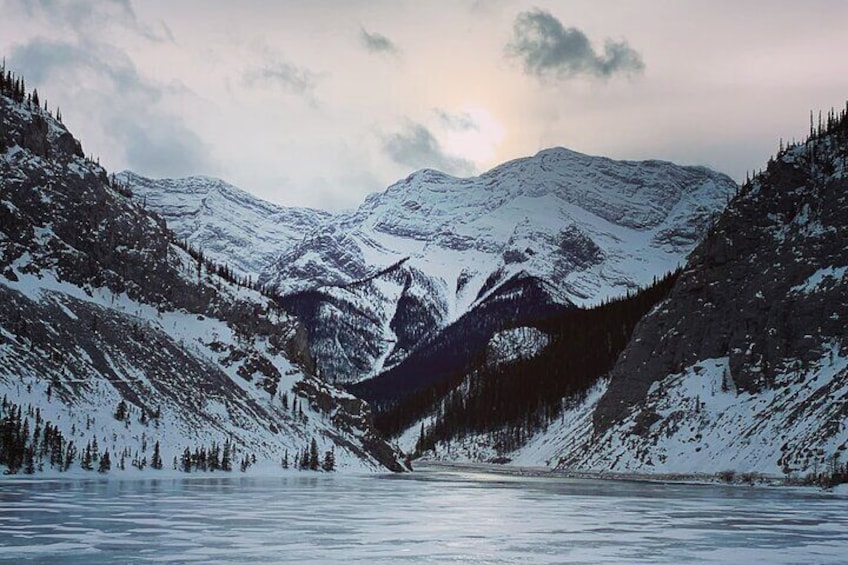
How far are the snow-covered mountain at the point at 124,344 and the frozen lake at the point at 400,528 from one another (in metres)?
37.1

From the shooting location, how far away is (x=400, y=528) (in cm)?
5306

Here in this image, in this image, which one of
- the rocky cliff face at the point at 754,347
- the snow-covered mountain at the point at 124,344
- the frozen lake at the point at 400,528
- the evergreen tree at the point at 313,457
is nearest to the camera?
the frozen lake at the point at 400,528

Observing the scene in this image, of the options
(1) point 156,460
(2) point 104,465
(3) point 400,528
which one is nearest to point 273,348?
(1) point 156,460

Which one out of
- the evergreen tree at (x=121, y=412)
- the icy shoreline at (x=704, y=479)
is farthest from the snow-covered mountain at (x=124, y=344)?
the icy shoreline at (x=704, y=479)

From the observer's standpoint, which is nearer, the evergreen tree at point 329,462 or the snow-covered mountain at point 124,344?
the snow-covered mountain at point 124,344

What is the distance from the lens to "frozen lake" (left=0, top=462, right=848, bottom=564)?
1596 inches

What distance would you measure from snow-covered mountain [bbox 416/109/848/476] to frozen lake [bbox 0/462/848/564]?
42188 millimetres

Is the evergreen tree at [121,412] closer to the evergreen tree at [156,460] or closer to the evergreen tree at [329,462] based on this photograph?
the evergreen tree at [156,460]

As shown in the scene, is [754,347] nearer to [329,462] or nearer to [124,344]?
[329,462]

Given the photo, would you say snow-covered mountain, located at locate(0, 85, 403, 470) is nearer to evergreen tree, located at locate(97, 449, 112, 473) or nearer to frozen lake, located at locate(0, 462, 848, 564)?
evergreen tree, located at locate(97, 449, 112, 473)

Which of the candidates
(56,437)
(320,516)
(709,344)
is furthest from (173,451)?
(709,344)

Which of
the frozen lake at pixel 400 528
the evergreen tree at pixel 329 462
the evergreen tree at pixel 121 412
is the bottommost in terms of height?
the frozen lake at pixel 400 528

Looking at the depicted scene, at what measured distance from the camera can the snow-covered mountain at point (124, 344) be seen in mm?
122438

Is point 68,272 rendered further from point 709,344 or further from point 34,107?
point 709,344
